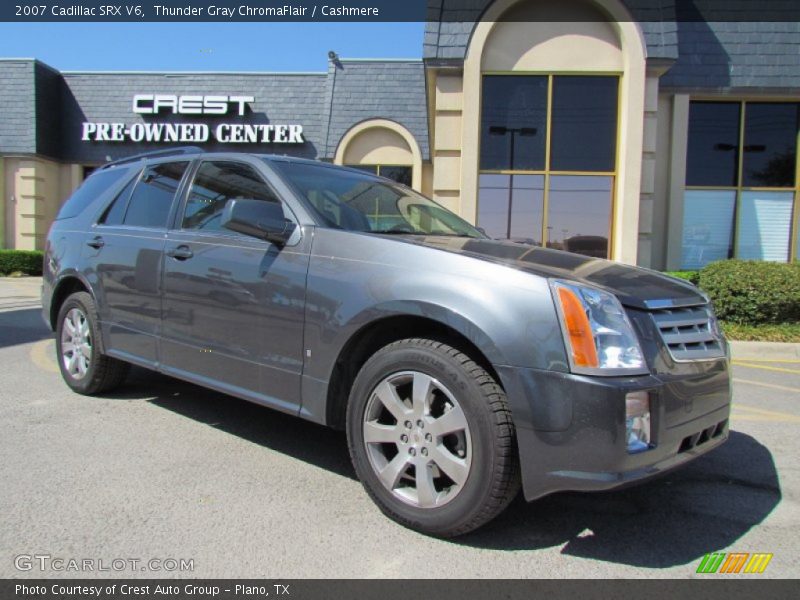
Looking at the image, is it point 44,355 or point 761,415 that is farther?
point 44,355

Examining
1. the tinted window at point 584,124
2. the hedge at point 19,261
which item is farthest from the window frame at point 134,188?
the hedge at point 19,261

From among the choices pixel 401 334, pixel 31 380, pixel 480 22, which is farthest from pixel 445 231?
pixel 480 22

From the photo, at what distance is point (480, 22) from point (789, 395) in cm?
732

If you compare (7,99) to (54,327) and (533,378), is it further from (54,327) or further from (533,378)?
(533,378)

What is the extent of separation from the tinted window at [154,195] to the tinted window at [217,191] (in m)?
0.25

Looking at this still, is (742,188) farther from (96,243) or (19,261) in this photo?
(19,261)

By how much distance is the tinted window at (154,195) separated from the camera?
13.7 feet

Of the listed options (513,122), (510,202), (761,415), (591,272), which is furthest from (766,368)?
(513,122)

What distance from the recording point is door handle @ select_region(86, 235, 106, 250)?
4.50m

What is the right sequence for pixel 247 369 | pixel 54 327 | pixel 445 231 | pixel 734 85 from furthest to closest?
pixel 734 85, pixel 54 327, pixel 445 231, pixel 247 369

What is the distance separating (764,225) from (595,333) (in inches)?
450

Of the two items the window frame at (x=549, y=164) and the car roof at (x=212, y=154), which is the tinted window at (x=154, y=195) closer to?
the car roof at (x=212, y=154)

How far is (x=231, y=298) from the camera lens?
Result: 3.42 m

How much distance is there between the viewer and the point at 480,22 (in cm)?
977
